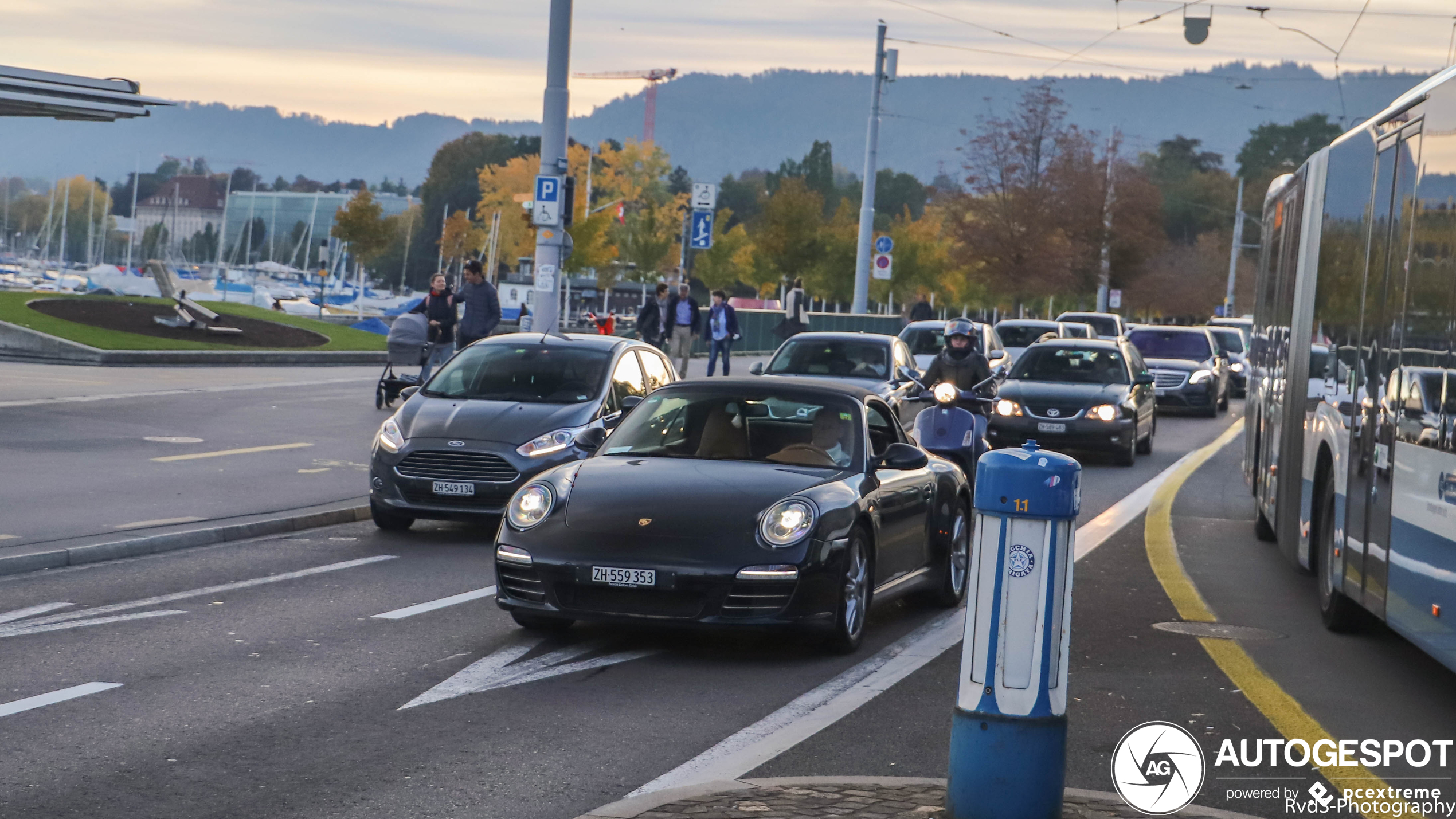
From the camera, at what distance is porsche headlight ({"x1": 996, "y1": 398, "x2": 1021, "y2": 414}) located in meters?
22.1

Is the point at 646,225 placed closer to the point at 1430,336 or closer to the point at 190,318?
the point at 190,318

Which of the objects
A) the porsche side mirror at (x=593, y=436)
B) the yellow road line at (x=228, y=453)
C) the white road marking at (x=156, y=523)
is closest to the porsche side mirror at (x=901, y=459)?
the porsche side mirror at (x=593, y=436)

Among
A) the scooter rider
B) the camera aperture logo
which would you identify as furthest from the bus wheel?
the scooter rider

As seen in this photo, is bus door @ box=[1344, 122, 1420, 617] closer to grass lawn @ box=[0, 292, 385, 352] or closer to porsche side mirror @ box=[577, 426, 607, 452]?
porsche side mirror @ box=[577, 426, 607, 452]

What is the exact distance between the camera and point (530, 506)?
8875mm

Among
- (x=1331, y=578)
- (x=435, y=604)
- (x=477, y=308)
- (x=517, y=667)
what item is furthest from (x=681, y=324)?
(x=517, y=667)

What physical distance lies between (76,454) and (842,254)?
242 feet

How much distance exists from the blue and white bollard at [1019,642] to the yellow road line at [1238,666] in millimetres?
1353

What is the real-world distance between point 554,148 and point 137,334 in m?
15.7

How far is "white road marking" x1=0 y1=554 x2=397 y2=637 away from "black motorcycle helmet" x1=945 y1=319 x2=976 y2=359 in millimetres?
4975

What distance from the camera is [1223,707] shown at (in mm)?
7582

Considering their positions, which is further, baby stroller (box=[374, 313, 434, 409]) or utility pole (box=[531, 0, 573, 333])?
baby stroller (box=[374, 313, 434, 409])

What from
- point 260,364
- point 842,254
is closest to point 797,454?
point 260,364

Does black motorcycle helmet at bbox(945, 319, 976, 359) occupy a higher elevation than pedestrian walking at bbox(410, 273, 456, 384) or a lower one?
higher
